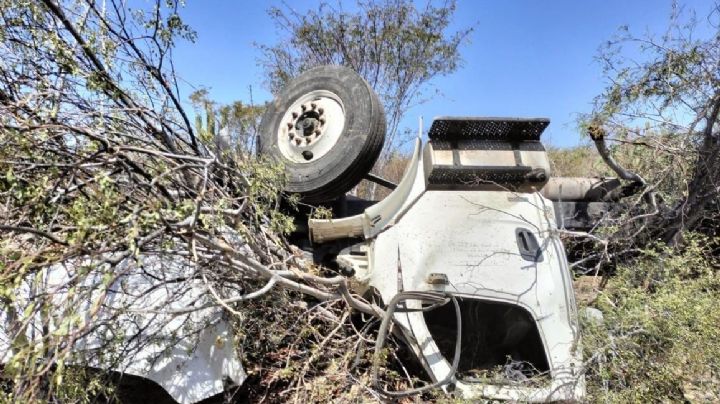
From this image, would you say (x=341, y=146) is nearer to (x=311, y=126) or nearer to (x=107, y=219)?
(x=311, y=126)

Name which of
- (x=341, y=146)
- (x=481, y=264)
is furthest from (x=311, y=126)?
(x=481, y=264)

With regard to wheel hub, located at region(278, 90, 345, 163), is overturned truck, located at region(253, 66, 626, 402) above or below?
below

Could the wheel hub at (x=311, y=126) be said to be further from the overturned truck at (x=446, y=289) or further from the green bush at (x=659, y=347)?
the green bush at (x=659, y=347)

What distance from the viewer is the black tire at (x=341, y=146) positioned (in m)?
3.57

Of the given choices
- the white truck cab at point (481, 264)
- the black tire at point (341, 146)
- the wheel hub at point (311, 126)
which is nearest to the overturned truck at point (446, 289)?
the white truck cab at point (481, 264)

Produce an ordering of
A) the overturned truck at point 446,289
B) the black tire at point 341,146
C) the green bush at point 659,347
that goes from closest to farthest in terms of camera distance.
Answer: the green bush at point 659,347 → the overturned truck at point 446,289 → the black tire at point 341,146

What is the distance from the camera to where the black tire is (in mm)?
3572

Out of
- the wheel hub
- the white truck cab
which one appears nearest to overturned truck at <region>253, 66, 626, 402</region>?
the white truck cab

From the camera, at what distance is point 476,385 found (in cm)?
254

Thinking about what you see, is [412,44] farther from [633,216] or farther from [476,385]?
[476,385]

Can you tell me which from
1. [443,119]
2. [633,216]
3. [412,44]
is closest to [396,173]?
[412,44]

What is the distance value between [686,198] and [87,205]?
4267 millimetres

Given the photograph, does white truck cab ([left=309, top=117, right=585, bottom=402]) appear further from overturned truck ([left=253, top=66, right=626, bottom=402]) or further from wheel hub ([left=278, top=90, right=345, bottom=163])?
wheel hub ([left=278, top=90, right=345, bottom=163])

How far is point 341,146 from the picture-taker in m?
3.64
